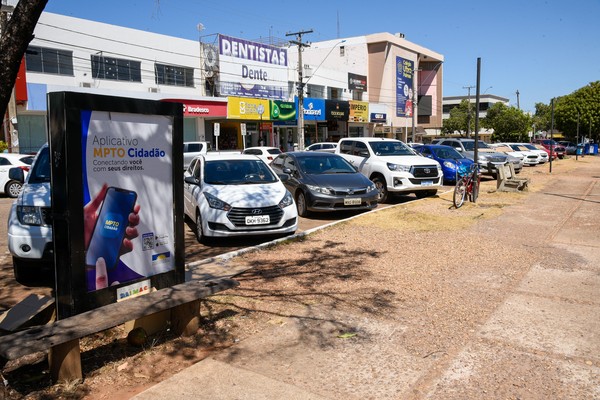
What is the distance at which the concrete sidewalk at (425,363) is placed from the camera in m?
3.75

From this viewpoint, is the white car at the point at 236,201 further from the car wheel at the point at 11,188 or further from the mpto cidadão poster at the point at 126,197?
the car wheel at the point at 11,188

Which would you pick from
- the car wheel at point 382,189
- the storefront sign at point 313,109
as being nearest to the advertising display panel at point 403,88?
the storefront sign at point 313,109

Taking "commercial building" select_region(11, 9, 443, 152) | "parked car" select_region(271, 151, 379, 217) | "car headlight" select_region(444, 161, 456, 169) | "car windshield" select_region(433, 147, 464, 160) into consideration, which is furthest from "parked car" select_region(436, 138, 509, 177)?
"commercial building" select_region(11, 9, 443, 152)

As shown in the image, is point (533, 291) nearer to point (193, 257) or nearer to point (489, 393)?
point (489, 393)

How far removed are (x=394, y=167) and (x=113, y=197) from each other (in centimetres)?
1070

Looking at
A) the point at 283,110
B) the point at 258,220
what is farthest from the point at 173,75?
the point at 258,220

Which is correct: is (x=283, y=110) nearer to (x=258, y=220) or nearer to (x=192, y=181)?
(x=192, y=181)

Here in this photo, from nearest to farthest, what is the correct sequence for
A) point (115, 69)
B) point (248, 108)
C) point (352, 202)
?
point (352, 202), point (115, 69), point (248, 108)

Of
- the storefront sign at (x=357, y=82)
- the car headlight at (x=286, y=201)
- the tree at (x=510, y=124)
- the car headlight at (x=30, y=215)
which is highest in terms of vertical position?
the storefront sign at (x=357, y=82)

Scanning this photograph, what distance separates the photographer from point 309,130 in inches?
1844

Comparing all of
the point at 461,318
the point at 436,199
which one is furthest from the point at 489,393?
the point at 436,199

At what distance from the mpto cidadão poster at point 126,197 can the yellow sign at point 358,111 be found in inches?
1751

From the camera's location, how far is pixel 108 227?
4453 mm

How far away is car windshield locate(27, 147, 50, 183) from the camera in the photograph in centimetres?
722
